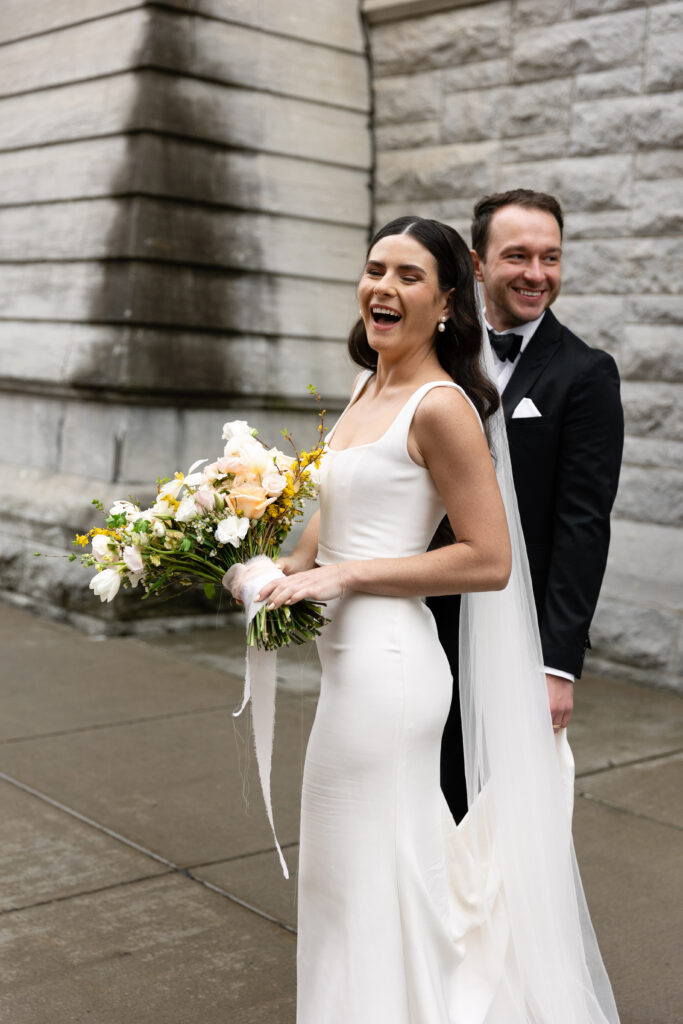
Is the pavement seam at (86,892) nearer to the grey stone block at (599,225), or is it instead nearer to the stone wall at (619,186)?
the stone wall at (619,186)

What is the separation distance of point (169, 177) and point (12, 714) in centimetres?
343

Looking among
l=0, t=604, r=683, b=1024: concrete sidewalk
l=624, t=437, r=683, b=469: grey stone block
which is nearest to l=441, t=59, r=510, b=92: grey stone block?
l=624, t=437, r=683, b=469: grey stone block

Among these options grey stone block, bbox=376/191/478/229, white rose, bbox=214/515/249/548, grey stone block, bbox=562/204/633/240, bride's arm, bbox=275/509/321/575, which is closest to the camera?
white rose, bbox=214/515/249/548

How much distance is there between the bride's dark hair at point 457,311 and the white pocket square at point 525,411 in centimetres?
35

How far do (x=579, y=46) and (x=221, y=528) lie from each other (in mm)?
5231

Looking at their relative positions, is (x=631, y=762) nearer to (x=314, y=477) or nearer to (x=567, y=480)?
(x=567, y=480)

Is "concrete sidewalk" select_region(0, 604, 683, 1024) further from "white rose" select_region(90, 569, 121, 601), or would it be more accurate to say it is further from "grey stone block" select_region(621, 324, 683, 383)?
"grey stone block" select_region(621, 324, 683, 383)

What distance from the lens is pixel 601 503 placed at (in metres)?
3.22

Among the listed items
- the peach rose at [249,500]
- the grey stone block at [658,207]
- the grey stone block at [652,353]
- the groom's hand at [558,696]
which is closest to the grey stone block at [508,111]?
the grey stone block at [658,207]

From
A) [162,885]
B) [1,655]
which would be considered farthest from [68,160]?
[162,885]

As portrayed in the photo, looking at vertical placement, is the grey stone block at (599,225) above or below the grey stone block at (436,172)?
below

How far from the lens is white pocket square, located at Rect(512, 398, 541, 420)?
327 centimetres

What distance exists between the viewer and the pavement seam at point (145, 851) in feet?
12.7

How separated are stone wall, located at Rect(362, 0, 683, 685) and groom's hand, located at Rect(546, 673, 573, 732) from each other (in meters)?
3.47
